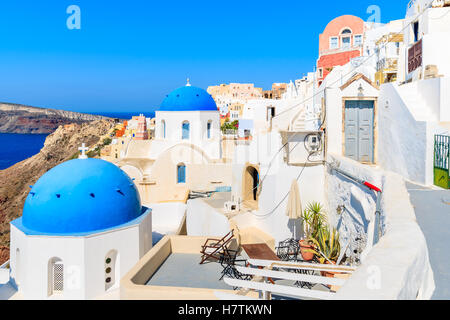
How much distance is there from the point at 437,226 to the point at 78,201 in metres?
6.96

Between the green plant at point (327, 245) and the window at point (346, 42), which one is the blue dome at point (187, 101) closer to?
the window at point (346, 42)

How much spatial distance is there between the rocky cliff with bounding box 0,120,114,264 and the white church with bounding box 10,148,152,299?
1753cm

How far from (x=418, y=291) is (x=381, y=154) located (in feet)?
25.7

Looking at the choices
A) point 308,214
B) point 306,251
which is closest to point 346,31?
point 308,214

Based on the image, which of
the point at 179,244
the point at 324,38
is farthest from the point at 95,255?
the point at 324,38

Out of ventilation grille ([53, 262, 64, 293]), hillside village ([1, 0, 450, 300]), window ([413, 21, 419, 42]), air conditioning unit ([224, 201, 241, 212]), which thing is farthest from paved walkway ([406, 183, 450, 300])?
window ([413, 21, 419, 42])

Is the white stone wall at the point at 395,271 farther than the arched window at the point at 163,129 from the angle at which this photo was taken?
No

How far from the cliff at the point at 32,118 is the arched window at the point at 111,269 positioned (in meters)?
164

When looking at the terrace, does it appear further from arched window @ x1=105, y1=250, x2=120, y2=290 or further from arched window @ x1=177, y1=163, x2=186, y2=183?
Result: arched window @ x1=177, y1=163, x2=186, y2=183

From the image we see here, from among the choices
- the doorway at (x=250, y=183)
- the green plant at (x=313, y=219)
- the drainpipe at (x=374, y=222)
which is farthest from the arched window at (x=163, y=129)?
the drainpipe at (x=374, y=222)

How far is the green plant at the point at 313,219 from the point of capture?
10094mm

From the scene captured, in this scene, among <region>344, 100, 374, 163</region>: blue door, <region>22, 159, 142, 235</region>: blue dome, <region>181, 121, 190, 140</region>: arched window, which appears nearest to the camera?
<region>22, 159, 142, 235</region>: blue dome

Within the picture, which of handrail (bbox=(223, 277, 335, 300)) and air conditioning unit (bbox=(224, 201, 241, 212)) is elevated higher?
handrail (bbox=(223, 277, 335, 300))

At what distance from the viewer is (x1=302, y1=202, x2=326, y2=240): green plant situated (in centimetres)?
1009
